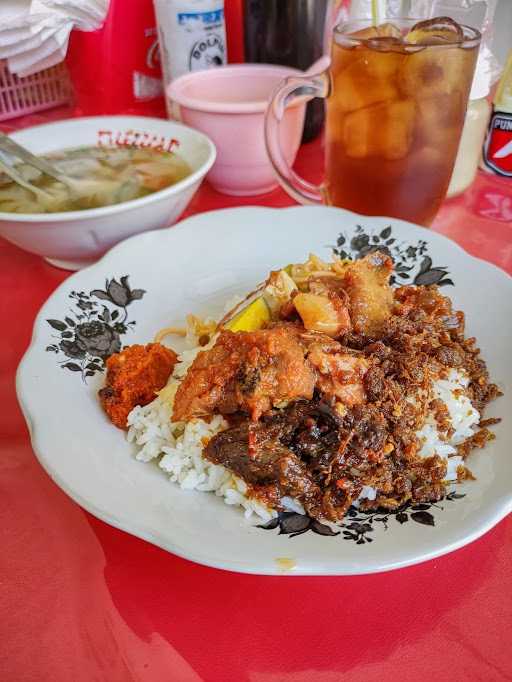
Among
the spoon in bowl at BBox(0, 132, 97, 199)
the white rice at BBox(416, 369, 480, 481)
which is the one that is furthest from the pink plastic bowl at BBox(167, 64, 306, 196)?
the white rice at BBox(416, 369, 480, 481)

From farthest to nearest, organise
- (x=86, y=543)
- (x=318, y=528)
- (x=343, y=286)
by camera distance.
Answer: (x=343, y=286) < (x=86, y=543) < (x=318, y=528)

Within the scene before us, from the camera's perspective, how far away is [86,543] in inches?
47.9

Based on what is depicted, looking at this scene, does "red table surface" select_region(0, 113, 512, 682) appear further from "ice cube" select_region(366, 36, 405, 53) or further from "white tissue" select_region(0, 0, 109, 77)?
"white tissue" select_region(0, 0, 109, 77)

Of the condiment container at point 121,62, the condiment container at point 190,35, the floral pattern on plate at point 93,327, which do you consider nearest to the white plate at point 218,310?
the floral pattern on plate at point 93,327

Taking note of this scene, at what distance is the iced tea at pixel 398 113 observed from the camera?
168cm

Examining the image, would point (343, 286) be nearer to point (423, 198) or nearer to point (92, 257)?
point (423, 198)

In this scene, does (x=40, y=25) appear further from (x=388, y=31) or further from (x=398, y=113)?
(x=398, y=113)

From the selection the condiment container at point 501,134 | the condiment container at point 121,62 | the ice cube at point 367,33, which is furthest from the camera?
the condiment container at point 121,62

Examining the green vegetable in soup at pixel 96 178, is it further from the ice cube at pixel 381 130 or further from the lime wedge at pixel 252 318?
the lime wedge at pixel 252 318

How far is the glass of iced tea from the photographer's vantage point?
1.68 m

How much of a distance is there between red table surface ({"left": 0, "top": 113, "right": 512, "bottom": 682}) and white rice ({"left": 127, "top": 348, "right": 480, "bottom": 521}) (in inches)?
6.0

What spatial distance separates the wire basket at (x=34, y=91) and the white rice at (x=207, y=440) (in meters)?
2.50

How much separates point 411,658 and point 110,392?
86 cm

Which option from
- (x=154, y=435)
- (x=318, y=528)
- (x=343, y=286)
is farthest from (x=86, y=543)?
(x=343, y=286)
